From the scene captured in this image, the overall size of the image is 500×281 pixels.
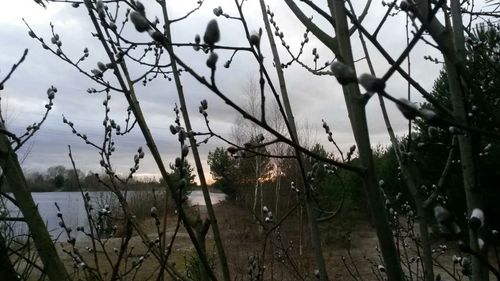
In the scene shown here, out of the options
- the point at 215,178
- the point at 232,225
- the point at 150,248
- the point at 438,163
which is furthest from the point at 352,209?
the point at 150,248

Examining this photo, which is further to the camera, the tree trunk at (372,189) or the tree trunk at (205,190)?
the tree trunk at (205,190)

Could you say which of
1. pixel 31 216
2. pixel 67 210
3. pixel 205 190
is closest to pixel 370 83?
pixel 205 190

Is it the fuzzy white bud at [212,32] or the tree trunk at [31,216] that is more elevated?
the fuzzy white bud at [212,32]

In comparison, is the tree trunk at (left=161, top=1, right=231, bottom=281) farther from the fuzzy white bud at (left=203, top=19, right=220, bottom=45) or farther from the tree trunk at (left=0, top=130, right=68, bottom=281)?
the tree trunk at (left=0, top=130, right=68, bottom=281)

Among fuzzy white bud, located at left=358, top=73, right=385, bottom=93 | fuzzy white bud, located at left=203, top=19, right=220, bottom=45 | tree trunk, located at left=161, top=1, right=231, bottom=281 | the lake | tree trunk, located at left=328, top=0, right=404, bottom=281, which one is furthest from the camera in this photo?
the lake

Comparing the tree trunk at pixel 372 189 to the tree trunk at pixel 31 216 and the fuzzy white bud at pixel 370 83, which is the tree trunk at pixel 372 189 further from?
the tree trunk at pixel 31 216

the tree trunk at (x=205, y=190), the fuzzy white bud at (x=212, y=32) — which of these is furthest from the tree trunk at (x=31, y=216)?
the fuzzy white bud at (x=212, y=32)

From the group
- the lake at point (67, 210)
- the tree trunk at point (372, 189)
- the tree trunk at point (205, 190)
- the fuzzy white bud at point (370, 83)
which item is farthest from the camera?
the lake at point (67, 210)

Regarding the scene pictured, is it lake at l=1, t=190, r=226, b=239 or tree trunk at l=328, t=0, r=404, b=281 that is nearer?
tree trunk at l=328, t=0, r=404, b=281

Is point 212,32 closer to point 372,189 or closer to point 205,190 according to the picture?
point 372,189

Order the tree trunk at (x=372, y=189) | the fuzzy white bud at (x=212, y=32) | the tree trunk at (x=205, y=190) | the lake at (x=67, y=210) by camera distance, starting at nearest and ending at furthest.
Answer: the fuzzy white bud at (x=212, y=32), the tree trunk at (x=372, y=189), the tree trunk at (x=205, y=190), the lake at (x=67, y=210)

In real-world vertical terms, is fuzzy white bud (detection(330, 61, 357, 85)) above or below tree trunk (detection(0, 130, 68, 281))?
above

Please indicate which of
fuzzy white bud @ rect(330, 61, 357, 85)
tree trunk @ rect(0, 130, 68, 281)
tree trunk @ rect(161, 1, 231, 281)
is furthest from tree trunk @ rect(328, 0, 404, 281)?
tree trunk @ rect(0, 130, 68, 281)

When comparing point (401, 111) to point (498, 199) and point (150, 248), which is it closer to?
point (150, 248)
